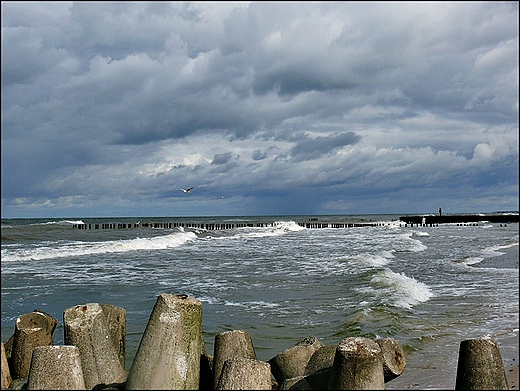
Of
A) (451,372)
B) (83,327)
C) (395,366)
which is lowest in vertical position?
(451,372)

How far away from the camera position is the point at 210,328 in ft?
36.6

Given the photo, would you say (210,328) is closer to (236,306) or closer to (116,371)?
(236,306)

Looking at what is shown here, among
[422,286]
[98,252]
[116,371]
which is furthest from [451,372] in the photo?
[98,252]

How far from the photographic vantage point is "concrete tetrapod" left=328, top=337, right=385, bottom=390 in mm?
4363

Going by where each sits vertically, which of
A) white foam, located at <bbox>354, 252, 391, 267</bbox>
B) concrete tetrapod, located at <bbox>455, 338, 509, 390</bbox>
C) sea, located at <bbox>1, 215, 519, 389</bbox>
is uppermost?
concrete tetrapod, located at <bbox>455, 338, 509, 390</bbox>

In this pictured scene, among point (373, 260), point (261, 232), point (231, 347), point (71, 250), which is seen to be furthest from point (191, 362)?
point (261, 232)

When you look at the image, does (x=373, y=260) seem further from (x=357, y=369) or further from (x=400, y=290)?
(x=357, y=369)

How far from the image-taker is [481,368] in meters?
4.95

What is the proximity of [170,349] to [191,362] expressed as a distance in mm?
263

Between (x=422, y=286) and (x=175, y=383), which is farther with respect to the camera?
(x=422, y=286)

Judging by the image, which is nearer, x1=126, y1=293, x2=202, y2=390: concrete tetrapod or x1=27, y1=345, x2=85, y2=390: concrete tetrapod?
x1=126, y1=293, x2=202, y2=390: concrete tetrapod

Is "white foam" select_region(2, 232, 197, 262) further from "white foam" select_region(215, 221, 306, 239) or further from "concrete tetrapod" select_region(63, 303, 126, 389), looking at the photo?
"concrete tetrapod" select_region(63, 303, 126, 389)

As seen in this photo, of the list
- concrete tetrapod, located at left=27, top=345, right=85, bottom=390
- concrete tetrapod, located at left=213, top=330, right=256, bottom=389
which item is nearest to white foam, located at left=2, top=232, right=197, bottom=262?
concrete tetrapod, located at left=213, top=330, right=256, bottom=389

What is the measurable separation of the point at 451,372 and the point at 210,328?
502 centimetres
